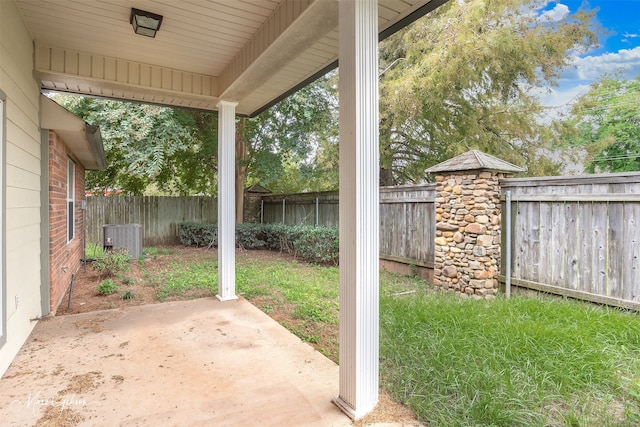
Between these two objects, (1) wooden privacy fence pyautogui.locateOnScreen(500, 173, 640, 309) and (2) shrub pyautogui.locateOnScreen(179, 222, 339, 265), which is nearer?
(1) wooden privacy fence pyautogui.locateOnScreen(500, 173, 640, 309)

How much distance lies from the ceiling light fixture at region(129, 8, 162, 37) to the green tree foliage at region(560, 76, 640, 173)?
12.6 m

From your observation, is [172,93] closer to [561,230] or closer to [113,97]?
[113,97]

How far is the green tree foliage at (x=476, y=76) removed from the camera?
809cm

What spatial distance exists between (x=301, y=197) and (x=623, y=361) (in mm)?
7514

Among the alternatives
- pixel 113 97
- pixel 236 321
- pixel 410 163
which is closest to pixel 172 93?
pixel 113 97

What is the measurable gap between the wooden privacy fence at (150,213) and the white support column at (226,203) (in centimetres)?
708

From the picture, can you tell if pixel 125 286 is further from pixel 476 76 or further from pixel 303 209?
pixel 476 76

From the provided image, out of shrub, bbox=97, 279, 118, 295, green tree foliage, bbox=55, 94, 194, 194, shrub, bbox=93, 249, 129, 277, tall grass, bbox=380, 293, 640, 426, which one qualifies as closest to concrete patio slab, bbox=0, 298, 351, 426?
tall grass, bbox=380, 293, 640, 426

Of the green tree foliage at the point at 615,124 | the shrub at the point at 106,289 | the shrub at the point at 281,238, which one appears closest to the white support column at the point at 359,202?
the shrub at the point at 106,289

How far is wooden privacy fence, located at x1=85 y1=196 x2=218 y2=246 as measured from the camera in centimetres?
990

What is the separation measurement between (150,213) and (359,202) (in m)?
10.1

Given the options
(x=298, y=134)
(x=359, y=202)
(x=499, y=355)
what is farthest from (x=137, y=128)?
(x=499, y=355)

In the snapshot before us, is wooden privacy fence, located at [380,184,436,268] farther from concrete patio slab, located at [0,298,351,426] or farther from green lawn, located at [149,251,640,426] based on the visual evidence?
concrete patio slab, located at [0,298,351,426]

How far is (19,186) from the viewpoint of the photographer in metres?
2.87
